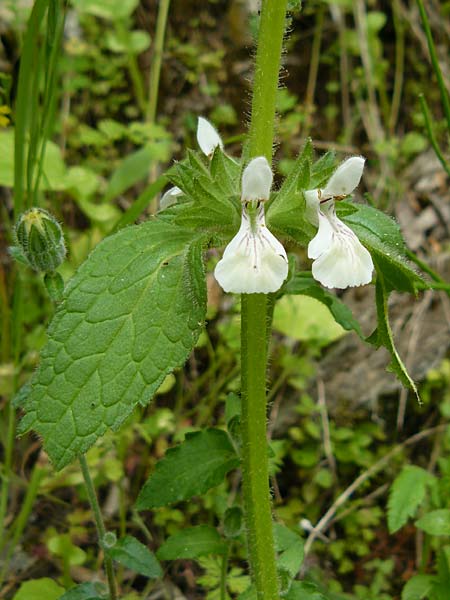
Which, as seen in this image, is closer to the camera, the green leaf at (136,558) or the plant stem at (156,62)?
the green leaf at (136,558)

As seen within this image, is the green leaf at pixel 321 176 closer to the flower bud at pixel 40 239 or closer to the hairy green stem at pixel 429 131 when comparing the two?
the flower bud at pixel 40 239

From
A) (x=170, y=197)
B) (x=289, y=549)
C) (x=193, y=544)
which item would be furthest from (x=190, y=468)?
(x=170, y=197)

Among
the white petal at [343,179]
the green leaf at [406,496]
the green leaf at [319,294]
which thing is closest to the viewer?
the white petal at [343,179]

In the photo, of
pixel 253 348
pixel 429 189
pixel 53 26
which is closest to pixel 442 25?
pixel 429 189

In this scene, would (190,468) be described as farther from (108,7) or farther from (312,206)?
(108,7)

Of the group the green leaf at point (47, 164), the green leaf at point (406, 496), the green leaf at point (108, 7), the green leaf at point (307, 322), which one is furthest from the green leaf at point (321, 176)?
the green leaf at point (108, 7)

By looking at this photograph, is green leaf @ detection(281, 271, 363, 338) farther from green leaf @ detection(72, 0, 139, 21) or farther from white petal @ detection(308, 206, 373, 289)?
green leaf @ detection(72, 0, 139, 21)
